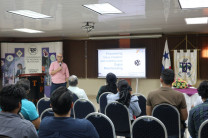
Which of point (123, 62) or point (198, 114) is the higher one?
point (123, 62)

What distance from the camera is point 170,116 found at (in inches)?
107

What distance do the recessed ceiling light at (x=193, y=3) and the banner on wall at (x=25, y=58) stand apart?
20.4 feet

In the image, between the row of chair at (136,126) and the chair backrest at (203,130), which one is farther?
the row of chair at (136,126)

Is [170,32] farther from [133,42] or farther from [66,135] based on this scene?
[66,135]

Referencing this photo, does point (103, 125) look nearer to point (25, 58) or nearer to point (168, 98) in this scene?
point (168, 98)

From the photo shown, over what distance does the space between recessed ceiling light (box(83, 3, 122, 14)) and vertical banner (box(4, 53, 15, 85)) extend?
623 cm

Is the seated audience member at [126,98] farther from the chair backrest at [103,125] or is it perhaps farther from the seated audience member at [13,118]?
the seated audience member at [13,118]

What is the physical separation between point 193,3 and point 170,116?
2212 millimetres

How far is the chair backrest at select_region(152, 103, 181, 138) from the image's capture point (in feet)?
8.75

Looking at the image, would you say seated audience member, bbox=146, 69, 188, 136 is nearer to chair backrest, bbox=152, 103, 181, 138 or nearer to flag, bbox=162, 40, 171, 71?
chair backrest, bbox=152, 103, 181, 138

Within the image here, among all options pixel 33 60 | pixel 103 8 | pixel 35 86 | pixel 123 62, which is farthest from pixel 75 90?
pixel 33 60

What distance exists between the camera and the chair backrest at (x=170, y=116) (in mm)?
2666

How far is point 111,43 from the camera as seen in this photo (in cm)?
887

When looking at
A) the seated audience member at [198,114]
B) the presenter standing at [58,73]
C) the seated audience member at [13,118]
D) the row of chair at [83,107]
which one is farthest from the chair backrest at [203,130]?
the presenter standing at [58,73]
